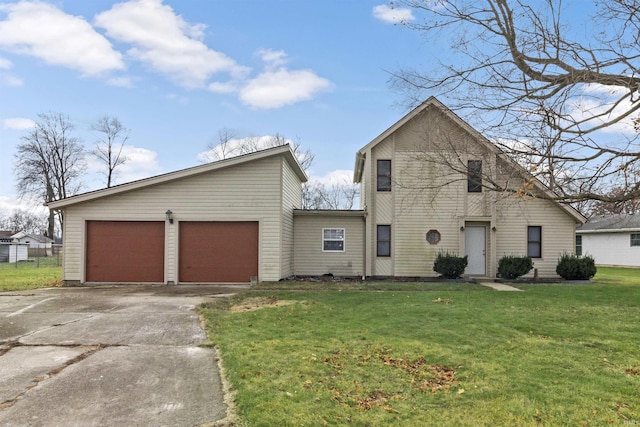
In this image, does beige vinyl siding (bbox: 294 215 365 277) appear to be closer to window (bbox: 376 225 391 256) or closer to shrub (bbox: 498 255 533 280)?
window (bbox: 376 225 391 256)

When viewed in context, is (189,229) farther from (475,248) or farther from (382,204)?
(475,248)

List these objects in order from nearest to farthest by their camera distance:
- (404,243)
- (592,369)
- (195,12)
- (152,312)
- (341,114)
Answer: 1. (592,369)
2. (152,312)
3. (195,12)
4. (404,243)
5. (341,114)

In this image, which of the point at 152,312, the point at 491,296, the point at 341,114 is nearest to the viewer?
the point at 152,312

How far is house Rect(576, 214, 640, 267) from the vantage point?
86.5ft

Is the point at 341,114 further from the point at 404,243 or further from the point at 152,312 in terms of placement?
the point at 152,312

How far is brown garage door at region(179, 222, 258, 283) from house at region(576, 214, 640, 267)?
845 inches

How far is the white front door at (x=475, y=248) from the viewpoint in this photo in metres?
17.1

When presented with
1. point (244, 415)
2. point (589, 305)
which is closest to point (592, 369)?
point (244, 415)

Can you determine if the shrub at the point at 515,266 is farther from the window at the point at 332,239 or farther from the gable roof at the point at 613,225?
the gable roof at the point at 613,225

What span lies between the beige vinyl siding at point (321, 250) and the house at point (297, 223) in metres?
0.04

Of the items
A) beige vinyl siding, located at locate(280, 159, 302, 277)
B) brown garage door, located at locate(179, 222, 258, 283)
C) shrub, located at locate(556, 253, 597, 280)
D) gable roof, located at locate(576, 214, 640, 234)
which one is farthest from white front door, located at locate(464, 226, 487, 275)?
gable roof, located at locate(576, 214, 640, 234)

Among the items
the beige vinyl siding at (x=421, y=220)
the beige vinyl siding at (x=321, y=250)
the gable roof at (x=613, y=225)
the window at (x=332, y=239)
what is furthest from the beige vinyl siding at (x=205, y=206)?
the gable roof at (x=613, y=225)

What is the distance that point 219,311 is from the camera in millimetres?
9281

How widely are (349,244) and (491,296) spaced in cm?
704
